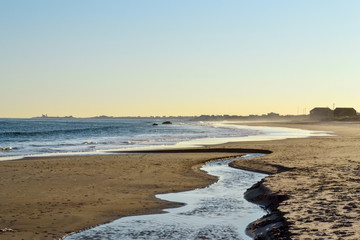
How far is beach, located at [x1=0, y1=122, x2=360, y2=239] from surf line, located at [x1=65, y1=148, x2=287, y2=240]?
255 mm

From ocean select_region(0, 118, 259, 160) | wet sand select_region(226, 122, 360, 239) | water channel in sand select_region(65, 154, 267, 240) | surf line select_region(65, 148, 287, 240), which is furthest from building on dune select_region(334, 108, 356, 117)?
surf line select_region(65, 148, 287, 240)

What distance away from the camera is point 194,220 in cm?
1163

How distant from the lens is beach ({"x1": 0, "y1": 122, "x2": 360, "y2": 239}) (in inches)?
401

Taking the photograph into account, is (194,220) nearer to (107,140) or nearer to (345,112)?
(107,140)

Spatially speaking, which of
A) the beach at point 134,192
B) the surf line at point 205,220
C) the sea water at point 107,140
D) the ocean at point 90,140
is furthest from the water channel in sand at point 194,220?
the ocean at point 90,140

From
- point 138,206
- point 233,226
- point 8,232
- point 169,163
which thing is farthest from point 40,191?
point 169,163

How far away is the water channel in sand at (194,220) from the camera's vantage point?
33.5 ft

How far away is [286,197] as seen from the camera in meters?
13.2

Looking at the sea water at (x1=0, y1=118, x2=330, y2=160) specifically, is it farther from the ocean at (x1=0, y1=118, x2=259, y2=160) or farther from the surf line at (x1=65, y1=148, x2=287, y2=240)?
the surf line at (x1=65, y1=148, x2=287, y2=240)

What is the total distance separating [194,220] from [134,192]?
4559 mm

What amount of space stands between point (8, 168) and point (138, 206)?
1150 centimetres

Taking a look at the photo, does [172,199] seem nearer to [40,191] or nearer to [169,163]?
[40,191]

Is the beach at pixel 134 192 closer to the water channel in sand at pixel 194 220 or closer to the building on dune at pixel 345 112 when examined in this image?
the water channel in sand at pixel 194 220

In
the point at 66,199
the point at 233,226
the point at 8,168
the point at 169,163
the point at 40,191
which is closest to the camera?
the point at 233,226
